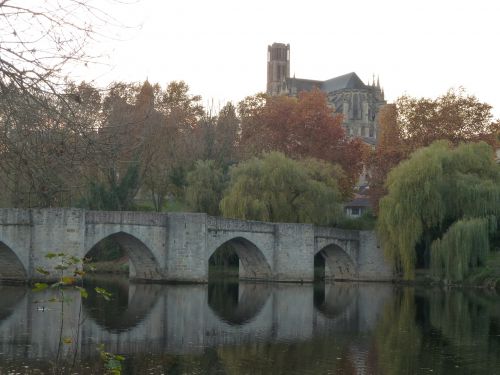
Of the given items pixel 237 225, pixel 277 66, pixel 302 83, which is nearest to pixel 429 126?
pixel 237 225

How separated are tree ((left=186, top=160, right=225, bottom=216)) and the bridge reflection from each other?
251 inches

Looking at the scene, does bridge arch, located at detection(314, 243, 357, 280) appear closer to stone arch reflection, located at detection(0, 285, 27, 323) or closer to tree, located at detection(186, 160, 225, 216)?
tree, located at detection(186, 160, 225, 216)

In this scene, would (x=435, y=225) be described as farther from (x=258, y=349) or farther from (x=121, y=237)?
(x=258, y=349)

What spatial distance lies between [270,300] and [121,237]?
648 cm

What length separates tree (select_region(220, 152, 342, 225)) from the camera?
115ft

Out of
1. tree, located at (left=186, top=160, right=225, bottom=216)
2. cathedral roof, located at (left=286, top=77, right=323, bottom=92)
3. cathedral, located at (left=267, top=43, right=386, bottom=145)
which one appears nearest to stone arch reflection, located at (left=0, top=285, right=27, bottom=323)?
tree, located at (left=186, top=160, right=225, bottom=216)

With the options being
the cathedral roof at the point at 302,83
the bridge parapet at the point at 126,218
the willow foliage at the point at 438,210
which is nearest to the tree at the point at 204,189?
the bridge parapet at the point at 126,218

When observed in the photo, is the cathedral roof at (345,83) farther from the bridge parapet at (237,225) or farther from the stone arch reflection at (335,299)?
the bridge parapet at (237,225)

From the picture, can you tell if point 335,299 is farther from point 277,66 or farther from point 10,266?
point 277,66

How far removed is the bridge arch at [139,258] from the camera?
30.5 metres

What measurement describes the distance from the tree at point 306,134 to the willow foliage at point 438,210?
33.3 feet

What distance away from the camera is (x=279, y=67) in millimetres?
101250

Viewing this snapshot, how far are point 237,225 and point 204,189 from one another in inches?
178

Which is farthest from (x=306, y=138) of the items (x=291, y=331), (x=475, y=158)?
(x=291, y=331)
